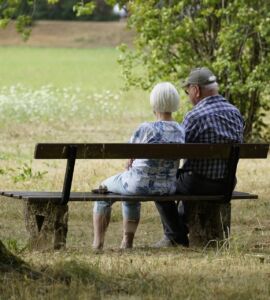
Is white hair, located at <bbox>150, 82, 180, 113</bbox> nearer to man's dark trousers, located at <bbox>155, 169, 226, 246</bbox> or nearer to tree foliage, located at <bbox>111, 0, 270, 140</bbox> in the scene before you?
man's dark trousers, located at <bbox>155, 169, 226, 246</bbox>

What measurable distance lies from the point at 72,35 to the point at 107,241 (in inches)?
2454

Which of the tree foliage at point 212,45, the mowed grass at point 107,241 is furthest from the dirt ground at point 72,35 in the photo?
the tree foliage at point 212,45

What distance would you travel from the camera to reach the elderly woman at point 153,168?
922cm

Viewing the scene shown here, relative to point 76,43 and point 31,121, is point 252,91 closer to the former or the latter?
point 31,121

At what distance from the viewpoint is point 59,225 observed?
29.7 ft

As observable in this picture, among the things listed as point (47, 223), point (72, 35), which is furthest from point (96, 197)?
point (72, 35)

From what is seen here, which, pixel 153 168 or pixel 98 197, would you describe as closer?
pixel 98 197

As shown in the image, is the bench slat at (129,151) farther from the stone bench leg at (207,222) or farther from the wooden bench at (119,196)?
the stone bench leg at (207,222)

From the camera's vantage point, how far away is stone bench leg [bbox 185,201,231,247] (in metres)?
9.45

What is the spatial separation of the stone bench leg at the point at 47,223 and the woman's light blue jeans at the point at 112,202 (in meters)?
0.38

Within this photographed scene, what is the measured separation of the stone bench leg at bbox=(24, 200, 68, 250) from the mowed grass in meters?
0.14

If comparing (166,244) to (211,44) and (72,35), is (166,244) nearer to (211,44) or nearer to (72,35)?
(211,44)

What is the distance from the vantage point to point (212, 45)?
1881 cm

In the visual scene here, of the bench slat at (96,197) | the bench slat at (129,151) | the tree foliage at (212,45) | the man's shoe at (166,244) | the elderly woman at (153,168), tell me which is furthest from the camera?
the tree foliage at (212,45)
